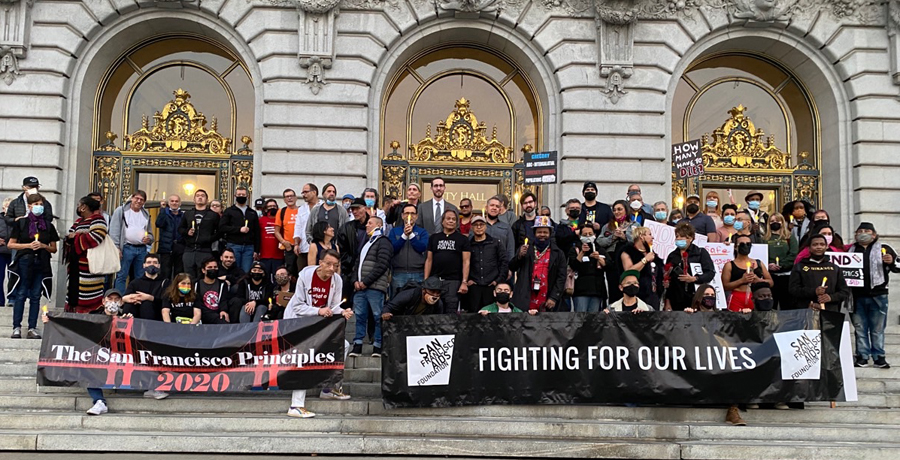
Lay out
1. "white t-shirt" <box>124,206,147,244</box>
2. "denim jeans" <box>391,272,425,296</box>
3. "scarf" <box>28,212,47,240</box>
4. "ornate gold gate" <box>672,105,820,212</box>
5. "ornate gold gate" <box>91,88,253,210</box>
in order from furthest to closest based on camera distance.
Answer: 1. "ornate gold gate" <box>672,105,820,212</box>
2. "ornate gold gate" <box>91,88,253,210</box>
3. "white t-shirt" <box>124,206,147,244</box>
4. "scarf" <box>28,212,47,240</box>
5. "denim jeans" <box>391,272,425,296</box>

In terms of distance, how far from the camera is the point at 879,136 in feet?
54.8

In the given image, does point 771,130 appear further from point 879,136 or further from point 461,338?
point 461,338

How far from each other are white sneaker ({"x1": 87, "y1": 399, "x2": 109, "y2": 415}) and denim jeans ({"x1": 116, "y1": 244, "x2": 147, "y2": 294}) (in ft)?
15.1

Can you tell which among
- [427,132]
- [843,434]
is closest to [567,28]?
[427,132]

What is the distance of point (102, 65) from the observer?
17.4 meters

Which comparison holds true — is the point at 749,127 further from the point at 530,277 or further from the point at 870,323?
the point at 530,277

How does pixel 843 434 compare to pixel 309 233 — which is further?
pixel 309 233

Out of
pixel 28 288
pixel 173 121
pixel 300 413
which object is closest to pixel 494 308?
pixel 300 413

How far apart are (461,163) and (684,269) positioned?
7850 millimetres

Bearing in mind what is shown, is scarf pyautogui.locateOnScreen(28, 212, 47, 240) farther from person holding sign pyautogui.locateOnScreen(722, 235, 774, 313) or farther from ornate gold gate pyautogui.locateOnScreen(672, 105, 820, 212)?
ornate gold gate pyautogui.locateOnScreen(672, 105, 820, 212)

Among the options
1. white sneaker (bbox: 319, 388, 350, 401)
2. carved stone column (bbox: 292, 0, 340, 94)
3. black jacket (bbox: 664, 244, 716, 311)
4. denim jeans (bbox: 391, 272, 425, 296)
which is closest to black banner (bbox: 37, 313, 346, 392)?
white sneaker (bbox: 319, 388, 350, 401)

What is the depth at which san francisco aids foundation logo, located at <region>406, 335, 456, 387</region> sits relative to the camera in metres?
9.53

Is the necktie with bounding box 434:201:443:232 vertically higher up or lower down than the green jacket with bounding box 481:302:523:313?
higher up

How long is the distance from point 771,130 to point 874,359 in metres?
8.56
